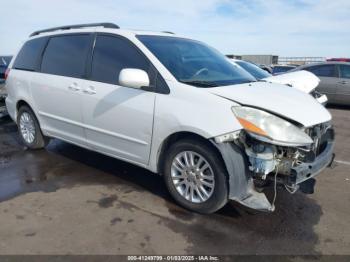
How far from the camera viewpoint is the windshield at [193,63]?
12.0ft

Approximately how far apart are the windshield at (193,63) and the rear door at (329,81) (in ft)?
24.4

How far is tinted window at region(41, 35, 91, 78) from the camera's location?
4457 millimetres

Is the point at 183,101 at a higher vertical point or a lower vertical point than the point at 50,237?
higher

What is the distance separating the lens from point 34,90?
202 inches

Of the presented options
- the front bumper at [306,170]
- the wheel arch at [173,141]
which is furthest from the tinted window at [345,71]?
the wheel arch at [173,141]

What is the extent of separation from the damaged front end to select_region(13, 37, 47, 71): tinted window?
3490 millimetres

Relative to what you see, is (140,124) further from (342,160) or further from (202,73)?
(342,160)

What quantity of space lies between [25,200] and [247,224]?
2460mm

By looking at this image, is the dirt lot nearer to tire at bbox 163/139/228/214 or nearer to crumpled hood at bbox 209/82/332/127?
tire at bbox 163/139/228/214

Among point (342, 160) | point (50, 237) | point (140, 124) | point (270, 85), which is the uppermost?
point (270, 85)

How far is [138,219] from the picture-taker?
339 cm

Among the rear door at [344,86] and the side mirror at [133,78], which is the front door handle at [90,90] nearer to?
the side mirror at [133,78]

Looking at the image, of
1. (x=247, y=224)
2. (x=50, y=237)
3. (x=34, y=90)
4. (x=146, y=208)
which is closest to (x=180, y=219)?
(x=146, y=208)

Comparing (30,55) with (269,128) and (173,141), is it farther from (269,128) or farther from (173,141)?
(269,128)
